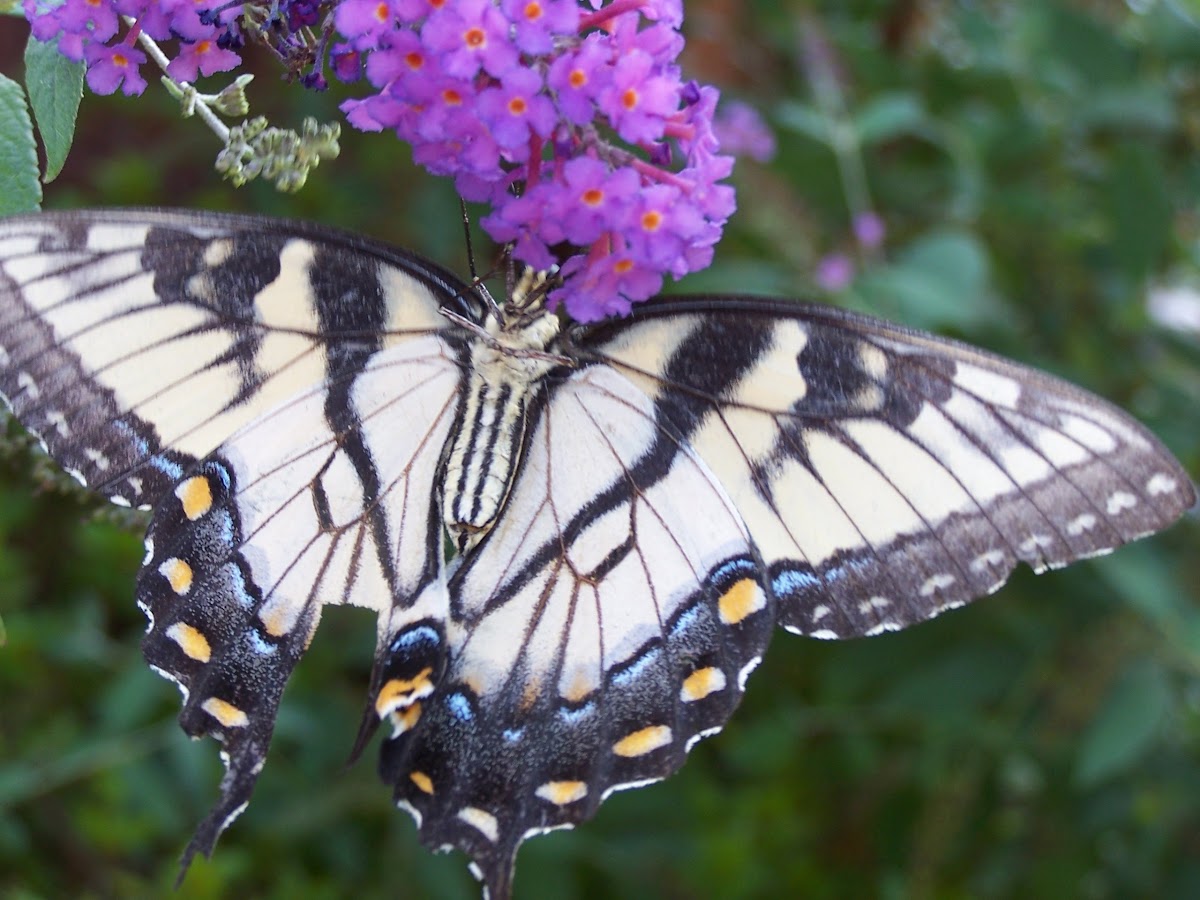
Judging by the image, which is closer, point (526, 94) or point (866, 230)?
point (526, 94)

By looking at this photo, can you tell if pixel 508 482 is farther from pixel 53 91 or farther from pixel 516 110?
pixel 53 91

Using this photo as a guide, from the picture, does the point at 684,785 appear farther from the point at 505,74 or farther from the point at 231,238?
the point at 505,74

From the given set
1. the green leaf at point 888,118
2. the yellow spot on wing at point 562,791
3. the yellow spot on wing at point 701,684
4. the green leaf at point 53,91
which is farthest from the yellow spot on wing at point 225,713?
the green leaf at point 888,118

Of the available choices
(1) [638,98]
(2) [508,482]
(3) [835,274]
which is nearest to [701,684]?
(2) [508,482]

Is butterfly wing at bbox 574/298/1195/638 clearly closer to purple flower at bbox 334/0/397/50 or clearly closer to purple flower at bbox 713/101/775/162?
purple flower at bbox 334/0/397/50

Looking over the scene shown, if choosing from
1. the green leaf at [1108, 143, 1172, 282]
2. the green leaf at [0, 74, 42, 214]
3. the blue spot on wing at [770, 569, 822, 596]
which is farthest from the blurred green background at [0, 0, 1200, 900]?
the green leaf at [0, 74, 42, 214]

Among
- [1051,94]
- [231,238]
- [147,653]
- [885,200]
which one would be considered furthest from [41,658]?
[1051,94]

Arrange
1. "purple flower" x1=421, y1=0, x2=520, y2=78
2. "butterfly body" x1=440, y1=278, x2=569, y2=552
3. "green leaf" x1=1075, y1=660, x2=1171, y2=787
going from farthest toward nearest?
"green leaf" x1=1075, y1=660, x2=1171, y2=787 → "butterfly body" x1=440, y1=278, x2=569, y2=552 → "purple flower" x1=421, y1=0, x2=520, y2=78
